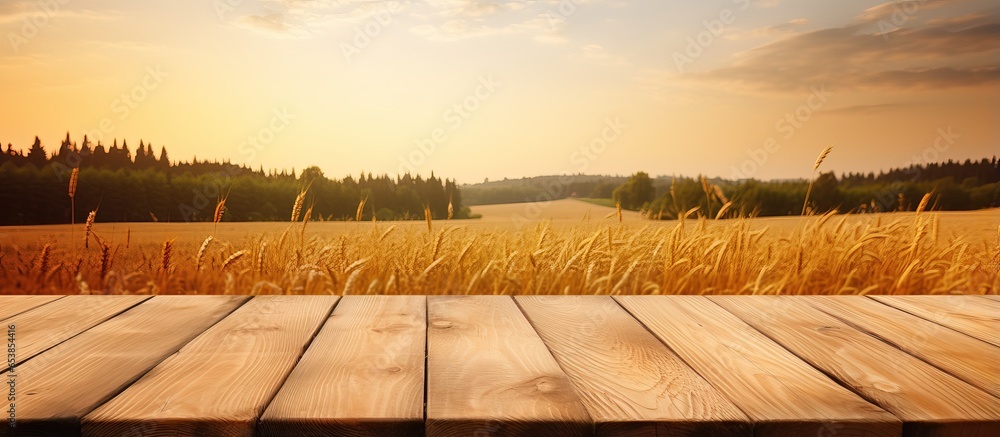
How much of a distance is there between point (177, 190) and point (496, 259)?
2.06m

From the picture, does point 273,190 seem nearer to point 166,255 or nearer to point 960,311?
point 166,255

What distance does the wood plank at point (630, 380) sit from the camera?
38.2 inches

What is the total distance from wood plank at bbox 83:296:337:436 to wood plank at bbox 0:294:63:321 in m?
0.63

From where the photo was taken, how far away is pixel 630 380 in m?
1.17

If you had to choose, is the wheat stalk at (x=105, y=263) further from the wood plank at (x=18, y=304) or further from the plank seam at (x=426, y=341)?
the plank seam at (x=426, y=341)

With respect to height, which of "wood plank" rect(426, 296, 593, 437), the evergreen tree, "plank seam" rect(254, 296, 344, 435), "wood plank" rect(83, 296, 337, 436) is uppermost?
the evergreen tree

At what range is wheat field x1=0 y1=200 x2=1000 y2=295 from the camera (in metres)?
2.86

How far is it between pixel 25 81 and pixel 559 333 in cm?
326

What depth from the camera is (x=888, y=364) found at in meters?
1.33

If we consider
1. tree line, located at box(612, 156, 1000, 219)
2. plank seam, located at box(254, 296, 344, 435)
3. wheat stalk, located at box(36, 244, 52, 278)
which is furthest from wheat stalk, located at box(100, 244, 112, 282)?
tree line, located at box(612, 156, 1000, 219)

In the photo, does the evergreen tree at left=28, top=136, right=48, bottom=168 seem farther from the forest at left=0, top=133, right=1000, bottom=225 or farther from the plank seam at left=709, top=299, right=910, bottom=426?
the plank seam at left=709, top=299, right=910, bottom=426

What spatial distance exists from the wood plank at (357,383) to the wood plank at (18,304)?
3.00 ft

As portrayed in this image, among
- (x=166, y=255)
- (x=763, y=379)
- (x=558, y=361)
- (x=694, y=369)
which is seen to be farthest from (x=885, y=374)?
(x=166, y=255)

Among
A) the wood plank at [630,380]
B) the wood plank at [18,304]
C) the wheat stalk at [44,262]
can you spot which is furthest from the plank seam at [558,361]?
the wheat stalk at [44,262]
